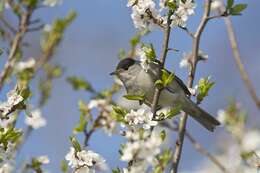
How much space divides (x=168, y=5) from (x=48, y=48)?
2420 mm

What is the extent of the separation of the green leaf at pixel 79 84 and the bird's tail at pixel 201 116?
116 centimetres

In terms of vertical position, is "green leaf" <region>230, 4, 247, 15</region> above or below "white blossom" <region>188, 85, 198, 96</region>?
above

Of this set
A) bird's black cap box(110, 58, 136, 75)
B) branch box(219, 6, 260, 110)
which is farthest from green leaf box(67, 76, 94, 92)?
branch box(219, 6, 260, 110)

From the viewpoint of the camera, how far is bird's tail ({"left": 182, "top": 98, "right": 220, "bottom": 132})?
13.1 feet

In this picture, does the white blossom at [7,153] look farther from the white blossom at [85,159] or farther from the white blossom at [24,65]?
the white blossom at [24,65]

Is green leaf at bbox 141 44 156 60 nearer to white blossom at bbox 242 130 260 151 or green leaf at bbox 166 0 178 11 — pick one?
green leaf at bbox 166 0 178 11

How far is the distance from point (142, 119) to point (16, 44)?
173cm

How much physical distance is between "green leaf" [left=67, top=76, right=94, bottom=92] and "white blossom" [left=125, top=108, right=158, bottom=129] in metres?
2.59

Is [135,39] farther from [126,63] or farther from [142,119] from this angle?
[142,119]

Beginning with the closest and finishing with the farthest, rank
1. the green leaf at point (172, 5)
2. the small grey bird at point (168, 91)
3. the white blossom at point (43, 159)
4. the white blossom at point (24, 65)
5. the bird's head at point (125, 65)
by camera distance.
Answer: the green leaf at point (172, 5) → the white blossom at point (43, 159) → the small grey bird at point (168, 91) → the white blossom at point (24, 65) → the bird's head at point (125, 65)

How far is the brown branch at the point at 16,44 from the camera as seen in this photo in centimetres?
372

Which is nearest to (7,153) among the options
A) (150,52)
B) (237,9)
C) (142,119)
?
(142,119)

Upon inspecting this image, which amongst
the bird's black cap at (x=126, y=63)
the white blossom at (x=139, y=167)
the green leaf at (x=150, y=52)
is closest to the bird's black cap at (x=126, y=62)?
the bird's black cap at (x=126, y=63)

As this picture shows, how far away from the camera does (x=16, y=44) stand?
3.90m
